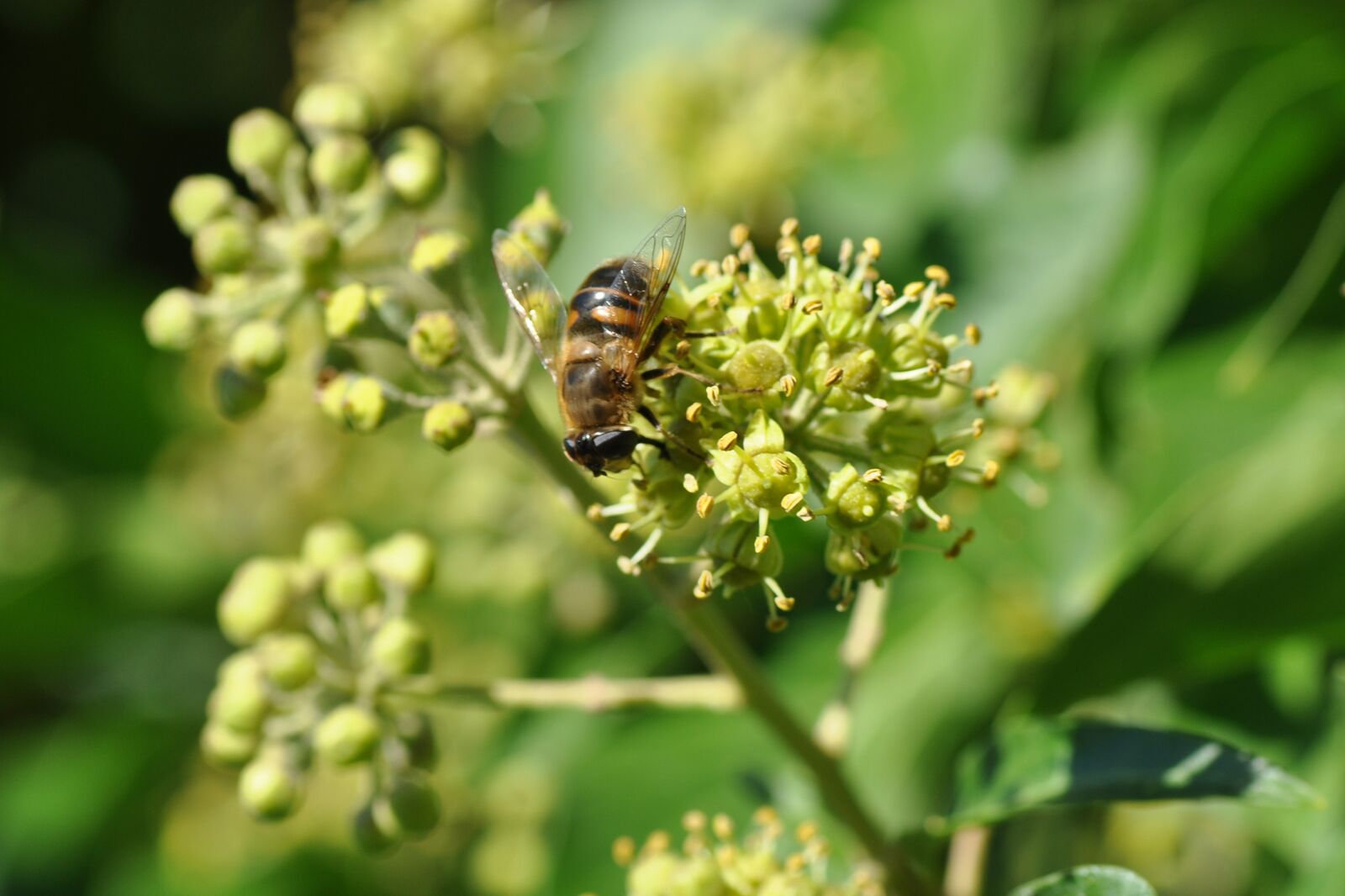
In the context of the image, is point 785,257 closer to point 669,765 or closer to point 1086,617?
point 1086,617

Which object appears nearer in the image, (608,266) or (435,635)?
(608,266)

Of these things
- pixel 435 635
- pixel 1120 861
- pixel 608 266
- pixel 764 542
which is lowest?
pixel 1120 861

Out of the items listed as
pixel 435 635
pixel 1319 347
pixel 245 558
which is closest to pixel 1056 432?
pixel 1319 347

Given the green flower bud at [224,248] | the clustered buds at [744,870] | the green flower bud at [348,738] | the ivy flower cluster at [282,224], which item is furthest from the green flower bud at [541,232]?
→ the clustered buds at [744,870]

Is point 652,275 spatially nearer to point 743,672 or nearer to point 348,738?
point 743,672

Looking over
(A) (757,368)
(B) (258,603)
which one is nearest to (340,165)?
(B) (258,603)

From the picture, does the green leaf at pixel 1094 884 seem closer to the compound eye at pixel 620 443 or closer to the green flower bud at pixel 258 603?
the compound eye at pixel 620 443

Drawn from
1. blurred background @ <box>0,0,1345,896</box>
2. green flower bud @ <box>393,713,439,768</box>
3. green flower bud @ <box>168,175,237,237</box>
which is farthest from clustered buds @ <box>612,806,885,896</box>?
green flower bud @ <box>168,175,237,237</box>

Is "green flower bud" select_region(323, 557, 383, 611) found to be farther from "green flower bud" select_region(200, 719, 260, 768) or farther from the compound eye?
the compound eye
